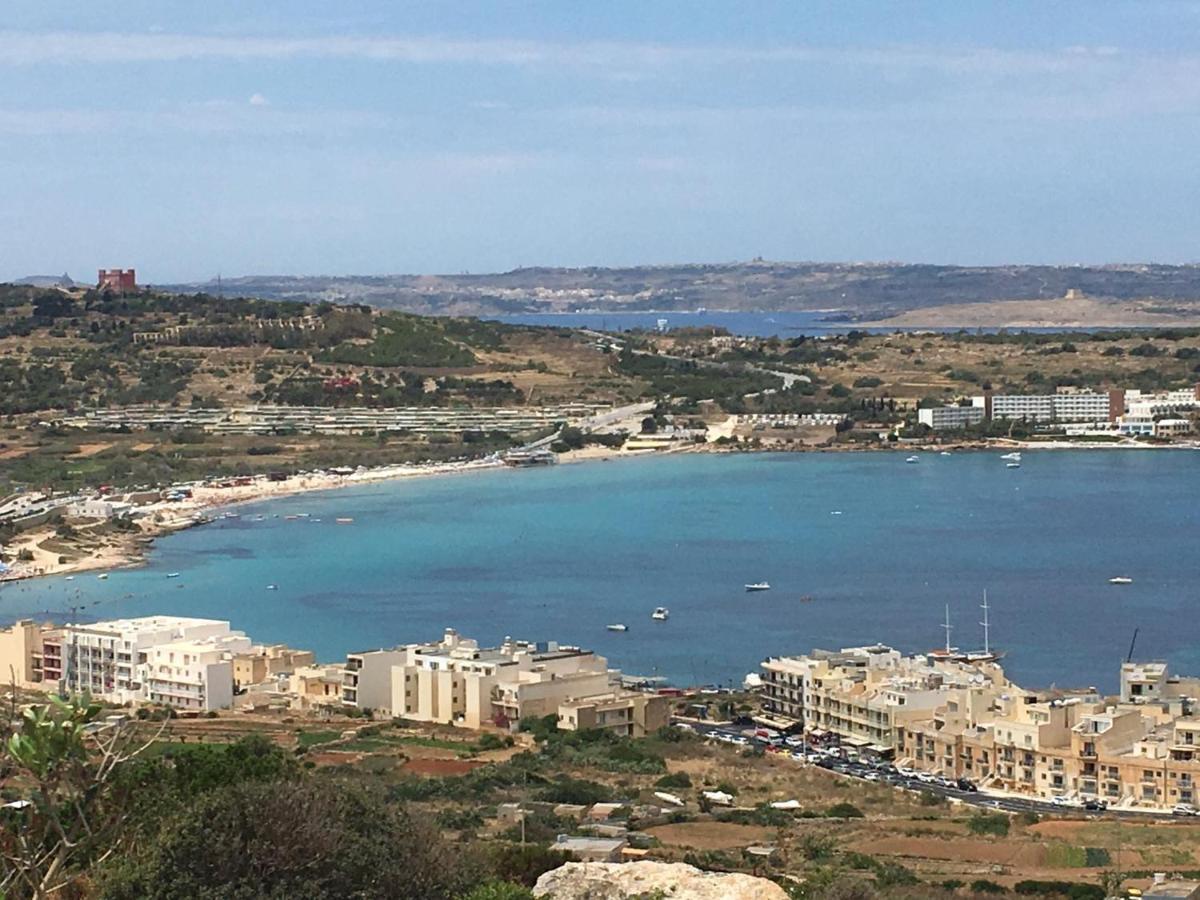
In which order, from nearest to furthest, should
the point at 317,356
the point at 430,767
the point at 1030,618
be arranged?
the point at 430,767 < the point at 1030,618 < the point at 317,356

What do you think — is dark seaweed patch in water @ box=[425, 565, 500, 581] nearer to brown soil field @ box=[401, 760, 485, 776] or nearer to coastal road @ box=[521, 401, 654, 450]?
brown soil field @ box=[401, 760, 485, 776]

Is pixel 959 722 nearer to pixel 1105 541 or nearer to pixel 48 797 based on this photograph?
pixel 48 797

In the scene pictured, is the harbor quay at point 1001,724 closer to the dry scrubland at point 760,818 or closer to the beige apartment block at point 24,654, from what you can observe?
the dry scrubland at point 760,818

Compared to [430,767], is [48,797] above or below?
above

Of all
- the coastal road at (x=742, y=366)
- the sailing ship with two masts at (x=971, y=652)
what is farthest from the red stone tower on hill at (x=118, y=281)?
the sailing ship with two masts at (x=971, y=652)

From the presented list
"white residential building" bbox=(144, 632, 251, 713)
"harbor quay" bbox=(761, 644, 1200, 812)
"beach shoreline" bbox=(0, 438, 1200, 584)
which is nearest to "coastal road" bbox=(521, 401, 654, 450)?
"beach shoreline" bbox=(0, 438, 1200, 584)

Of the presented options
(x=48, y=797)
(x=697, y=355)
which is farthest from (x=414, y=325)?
(x=48, y=797)
